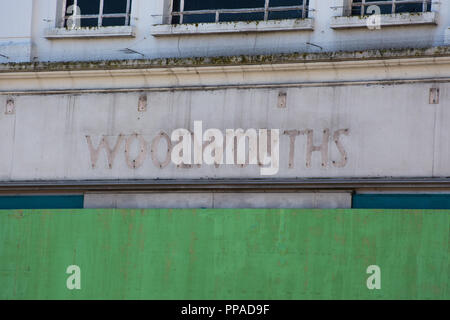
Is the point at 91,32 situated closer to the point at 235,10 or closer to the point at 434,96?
the point at 235,10

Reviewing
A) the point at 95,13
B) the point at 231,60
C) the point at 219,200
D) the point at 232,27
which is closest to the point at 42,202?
the point at 219,200

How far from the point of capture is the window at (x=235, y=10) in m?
24.6

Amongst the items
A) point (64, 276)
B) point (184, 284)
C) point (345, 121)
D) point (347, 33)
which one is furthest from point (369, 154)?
point (64, 276)

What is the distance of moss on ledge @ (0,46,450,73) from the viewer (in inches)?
898

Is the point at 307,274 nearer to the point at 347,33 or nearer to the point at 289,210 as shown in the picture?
the point at 289,210

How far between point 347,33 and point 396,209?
3.30 metres

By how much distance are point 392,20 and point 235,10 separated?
3177 mm

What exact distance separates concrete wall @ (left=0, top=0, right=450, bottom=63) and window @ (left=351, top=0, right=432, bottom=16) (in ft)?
1.09

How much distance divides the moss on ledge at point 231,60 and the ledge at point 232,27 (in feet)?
2.08

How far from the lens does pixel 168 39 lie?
25094 millimetres

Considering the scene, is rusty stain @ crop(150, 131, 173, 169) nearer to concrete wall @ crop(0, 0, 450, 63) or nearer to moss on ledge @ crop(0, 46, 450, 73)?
moss on ledge @ crop(0, 46, 450, 73)

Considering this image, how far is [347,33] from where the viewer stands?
23.8 m

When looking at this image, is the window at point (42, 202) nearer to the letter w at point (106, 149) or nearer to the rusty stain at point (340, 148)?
the letter w at point (106, 149)

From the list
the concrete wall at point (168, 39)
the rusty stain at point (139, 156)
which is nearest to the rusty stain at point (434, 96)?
the concrete wall at point (168, 39)
